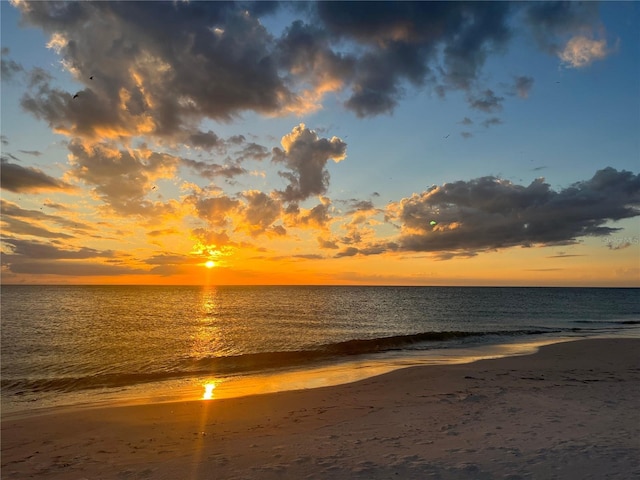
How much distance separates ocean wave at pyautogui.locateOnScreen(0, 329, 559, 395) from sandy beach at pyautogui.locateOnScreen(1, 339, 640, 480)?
686 centimetres

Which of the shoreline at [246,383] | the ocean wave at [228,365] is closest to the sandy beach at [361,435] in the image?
the shoreline at [246,383]

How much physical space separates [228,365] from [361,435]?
60.5 feet

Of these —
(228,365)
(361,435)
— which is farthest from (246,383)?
(361,435)

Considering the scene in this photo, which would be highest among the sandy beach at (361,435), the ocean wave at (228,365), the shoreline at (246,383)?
the sandy beach at (361,435)

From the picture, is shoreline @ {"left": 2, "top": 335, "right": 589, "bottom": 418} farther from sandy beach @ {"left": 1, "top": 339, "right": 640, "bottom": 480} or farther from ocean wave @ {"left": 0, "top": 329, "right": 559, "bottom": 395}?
sandy beach @ {"left": 1, "top": 339, "right": 640, "bottom": 480}

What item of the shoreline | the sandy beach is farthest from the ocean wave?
the sandy beach

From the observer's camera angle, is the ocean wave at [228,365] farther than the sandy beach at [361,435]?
Yes

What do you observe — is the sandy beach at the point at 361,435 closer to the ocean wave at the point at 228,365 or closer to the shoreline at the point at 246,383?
the shoreline at the point at 246,383

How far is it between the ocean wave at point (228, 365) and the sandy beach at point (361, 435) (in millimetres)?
6864

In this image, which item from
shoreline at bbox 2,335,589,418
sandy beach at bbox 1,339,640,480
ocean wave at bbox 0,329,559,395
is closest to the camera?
sandy beach at bbox 1,339,640,480

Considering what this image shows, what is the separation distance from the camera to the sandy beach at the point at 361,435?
8578 mm

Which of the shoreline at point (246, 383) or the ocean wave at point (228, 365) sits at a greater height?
the shoreline at point (246, 383)

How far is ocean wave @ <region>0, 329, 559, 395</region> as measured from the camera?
21.8 metres

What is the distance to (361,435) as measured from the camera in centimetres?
1084
